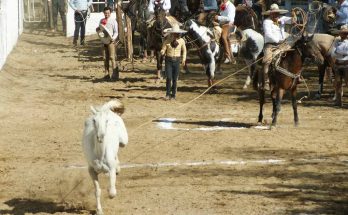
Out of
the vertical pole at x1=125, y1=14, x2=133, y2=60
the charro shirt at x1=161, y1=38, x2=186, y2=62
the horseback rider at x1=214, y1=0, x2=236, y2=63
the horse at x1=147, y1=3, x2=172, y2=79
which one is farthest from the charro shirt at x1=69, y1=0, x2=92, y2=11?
the charro shirt at x1=161, y1=38, x2=186, y2=62

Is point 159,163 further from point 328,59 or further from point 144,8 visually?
point 144,8

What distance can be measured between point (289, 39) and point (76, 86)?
8508 mm

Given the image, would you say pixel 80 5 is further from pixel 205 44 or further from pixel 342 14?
pixel 342 14

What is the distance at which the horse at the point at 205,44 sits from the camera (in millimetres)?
22772

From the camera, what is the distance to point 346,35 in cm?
2000

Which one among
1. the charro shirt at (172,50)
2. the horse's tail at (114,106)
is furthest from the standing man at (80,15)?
the horse's tail at (114,106)

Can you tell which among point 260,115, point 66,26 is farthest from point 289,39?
point 66,26

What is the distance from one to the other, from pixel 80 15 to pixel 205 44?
1464 centimetres

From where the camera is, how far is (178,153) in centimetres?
1546

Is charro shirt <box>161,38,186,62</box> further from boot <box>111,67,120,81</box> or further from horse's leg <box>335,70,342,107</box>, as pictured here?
boot <box>111,67,120,81</box>

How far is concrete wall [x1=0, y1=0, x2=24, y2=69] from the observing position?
2789 centimetres

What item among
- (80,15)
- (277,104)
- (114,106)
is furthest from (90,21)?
(114,106)

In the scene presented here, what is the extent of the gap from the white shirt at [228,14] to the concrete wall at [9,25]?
721 cm

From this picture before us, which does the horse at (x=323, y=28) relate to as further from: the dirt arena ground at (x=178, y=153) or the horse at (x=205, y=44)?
the horse at (x=205, y=44)
